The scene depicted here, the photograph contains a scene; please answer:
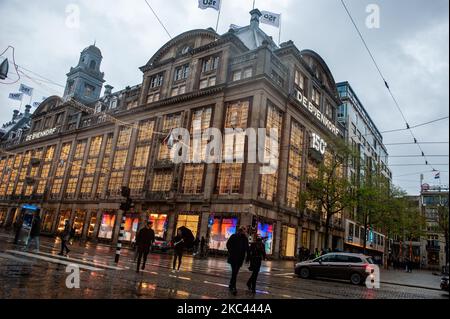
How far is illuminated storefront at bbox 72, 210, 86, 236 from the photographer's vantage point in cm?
4893

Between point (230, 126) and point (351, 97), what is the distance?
35.1 meters

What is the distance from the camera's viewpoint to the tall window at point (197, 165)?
121 feet

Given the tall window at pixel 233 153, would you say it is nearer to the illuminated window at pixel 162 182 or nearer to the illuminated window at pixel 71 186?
the illuminated window at pixel 162 182

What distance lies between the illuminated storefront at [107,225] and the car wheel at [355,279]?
3439cm

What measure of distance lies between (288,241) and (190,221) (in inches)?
434

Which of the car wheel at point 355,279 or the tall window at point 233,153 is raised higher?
the tall window at point 233,153

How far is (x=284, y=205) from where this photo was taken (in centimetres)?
3709

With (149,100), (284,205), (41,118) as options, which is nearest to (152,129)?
(149,100)

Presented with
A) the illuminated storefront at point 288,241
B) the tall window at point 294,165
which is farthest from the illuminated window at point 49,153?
the illuminated storefront at point 288,241

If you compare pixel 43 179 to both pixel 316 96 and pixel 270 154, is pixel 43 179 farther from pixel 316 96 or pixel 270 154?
pixel 316 96

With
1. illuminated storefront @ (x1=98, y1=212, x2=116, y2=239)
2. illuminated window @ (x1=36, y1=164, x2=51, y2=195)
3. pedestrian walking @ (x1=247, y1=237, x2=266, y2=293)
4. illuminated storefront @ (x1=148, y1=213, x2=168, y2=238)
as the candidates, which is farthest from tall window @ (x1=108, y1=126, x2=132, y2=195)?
pedestrian walking @ (x1=247, y1=237, x2=266, y2=293)

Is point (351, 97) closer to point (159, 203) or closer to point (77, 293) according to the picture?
point (159, 203)

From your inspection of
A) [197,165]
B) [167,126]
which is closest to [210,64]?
[167,126]

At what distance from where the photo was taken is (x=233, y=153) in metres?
35.0
